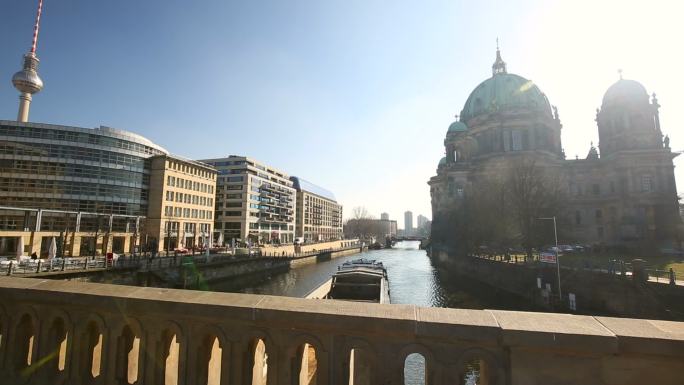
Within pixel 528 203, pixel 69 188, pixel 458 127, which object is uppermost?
pixel 458 127

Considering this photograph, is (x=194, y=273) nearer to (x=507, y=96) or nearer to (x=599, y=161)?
(x=599, y=161)

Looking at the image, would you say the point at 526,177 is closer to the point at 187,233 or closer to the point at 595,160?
the point at 595,160

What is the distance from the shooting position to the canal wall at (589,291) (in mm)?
24484

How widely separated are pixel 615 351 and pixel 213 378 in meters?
4.11

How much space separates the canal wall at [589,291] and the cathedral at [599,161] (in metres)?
28.8

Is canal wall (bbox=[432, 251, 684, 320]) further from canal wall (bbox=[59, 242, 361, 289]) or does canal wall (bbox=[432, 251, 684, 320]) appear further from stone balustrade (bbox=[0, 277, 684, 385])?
canal wall (bbox=[59, 242, 361, 289])

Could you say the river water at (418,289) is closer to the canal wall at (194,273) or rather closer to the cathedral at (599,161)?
the canal wall at (194,273)

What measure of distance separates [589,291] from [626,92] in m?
61.5

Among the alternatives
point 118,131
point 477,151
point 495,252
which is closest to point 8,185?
point 118,131

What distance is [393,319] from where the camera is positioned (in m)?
3.35

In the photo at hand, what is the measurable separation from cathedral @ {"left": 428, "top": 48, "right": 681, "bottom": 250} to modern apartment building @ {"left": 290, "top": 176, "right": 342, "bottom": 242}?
69.6m

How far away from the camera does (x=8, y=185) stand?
5503 cm

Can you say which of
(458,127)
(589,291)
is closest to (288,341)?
(589,291)

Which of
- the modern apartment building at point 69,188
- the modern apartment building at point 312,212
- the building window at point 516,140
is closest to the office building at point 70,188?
the modern apartment building at point 69,188
